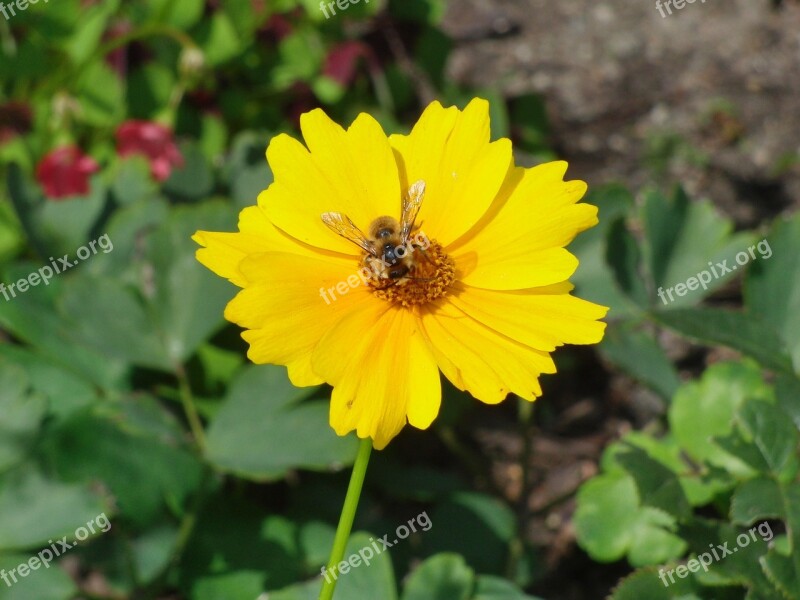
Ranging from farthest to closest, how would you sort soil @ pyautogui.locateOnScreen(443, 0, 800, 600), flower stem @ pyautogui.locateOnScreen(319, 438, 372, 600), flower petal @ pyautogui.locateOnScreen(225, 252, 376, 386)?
1. soil @ pyautogui.locateOnScreen(443, 0, 800, 600)
2. flower petal @ pyautogui.locateOnScreen(225, 252, 376, 386)
3. flower stem @ pyautogui.locateOnScreen(319, 438, 372, 600)

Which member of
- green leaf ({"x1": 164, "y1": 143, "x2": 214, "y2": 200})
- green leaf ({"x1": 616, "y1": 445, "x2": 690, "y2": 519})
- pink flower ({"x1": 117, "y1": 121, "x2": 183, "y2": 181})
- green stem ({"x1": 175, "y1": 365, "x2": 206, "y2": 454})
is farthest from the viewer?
pink flower ({"x1": 117, "y1": 121, "x2": 183, "y2": 181})

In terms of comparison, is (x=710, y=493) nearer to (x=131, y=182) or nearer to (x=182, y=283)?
(x=182, y=283)

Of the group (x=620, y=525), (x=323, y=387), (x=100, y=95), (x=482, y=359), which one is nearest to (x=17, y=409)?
(x=323, y=387)

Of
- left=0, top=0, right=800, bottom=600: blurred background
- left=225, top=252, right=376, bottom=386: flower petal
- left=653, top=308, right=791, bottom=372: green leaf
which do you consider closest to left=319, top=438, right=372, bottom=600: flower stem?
left=225, top=252, right=376, bottom=386: flower petal

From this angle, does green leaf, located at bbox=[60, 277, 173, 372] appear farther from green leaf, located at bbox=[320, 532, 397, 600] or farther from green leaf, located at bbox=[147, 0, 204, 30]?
green leaf, located at bbox=[147, 0, 204, 30]

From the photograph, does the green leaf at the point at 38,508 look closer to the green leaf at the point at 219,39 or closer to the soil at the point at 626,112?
the soil at the point at 626,112

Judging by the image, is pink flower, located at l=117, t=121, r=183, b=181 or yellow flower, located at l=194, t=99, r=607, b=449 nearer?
yellow flower, located at l=194, t=99, r=607, b=449

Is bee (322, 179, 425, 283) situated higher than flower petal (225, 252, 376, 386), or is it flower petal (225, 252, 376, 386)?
bee (322, 179, 425, 283)

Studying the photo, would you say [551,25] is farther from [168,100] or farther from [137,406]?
[137,406]
